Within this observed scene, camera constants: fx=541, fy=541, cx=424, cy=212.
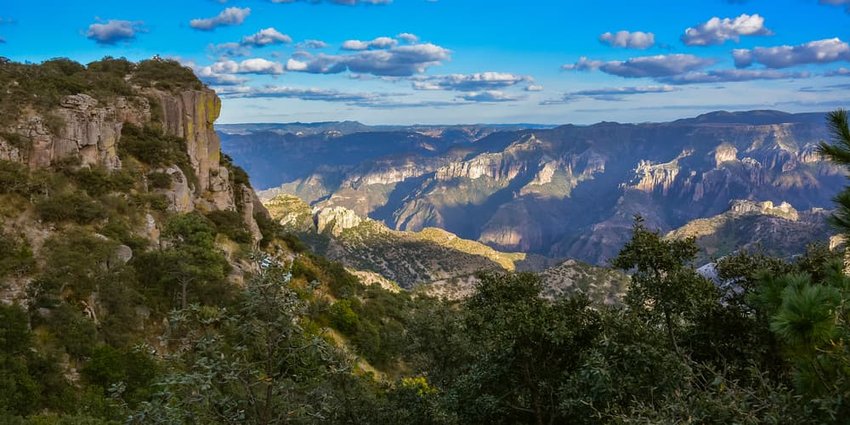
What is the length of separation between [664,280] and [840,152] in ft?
14.9

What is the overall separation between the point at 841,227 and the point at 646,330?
14.8ft

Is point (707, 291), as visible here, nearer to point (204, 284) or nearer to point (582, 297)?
point (582, 297)

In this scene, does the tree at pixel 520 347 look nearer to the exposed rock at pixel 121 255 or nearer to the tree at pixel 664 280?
the tree at pixel 664 280

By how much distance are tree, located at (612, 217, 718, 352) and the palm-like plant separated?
10.2ft

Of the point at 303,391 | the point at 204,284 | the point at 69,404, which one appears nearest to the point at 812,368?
the point at 303,391

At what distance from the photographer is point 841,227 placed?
35.9 ft

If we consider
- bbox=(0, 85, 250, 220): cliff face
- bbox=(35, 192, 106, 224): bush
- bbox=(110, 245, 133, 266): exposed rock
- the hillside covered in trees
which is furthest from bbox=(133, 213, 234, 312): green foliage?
bbox=(0, 85, 250, 220): cliff face

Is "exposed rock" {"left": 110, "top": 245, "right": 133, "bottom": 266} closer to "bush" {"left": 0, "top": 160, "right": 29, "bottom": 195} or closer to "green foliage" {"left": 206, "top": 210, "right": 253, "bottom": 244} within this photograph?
"bush" {"left": 0, "top": 160, "right": 29, "bottom": 195}

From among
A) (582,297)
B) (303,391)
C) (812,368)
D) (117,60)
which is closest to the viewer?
(812,368)

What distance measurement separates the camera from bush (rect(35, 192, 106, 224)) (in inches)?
1194

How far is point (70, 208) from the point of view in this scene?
31.2m

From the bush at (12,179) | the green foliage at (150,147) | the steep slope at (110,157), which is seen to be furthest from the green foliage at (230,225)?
the bush at (12,179)

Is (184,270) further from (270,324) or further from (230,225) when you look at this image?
(270,324)

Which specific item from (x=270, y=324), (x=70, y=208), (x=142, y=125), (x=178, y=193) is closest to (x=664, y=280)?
(x=270, y=324)
